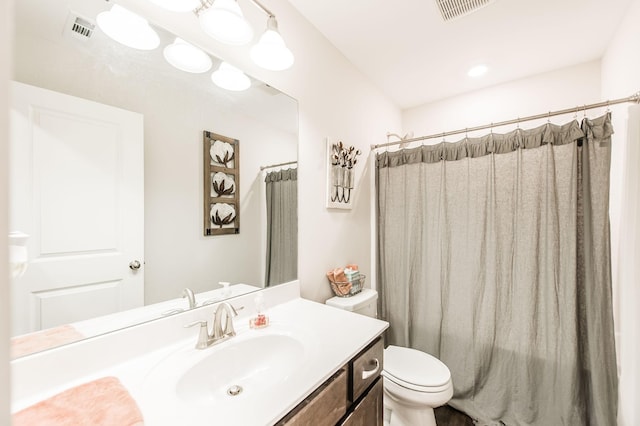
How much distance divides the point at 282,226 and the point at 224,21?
35.8 inches

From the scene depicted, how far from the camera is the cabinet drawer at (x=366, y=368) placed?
934 millimetres

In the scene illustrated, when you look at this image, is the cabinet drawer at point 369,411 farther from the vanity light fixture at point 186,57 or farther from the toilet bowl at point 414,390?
the vanity light fixture at point 186,57

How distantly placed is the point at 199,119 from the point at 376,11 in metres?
1.18

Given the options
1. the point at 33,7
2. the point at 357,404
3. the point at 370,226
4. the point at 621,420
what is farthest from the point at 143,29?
the point at 621,420

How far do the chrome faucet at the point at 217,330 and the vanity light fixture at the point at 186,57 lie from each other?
933 mm

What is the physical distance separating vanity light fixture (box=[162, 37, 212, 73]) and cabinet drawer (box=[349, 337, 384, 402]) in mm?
1274

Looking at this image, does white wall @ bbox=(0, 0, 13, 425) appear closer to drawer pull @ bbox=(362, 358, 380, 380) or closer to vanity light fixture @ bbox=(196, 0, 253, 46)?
vanity light fixture @ bbox=(196, 0, 253, 46)

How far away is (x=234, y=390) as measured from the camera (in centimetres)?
90

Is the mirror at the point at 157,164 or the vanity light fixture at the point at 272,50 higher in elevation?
the vanity light fixture at the point at 272,50

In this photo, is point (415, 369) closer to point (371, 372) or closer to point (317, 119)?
point (371, 372)

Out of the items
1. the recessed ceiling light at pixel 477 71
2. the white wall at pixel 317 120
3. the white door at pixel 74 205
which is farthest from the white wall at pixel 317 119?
the recessed ceiling light at pixel 477 71

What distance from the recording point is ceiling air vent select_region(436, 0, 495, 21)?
1.36 meters

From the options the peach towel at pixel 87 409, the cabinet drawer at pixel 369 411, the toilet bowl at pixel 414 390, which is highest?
the peach towel at pixel 87 409

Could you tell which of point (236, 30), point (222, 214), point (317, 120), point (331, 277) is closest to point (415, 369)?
point (331, 277)
